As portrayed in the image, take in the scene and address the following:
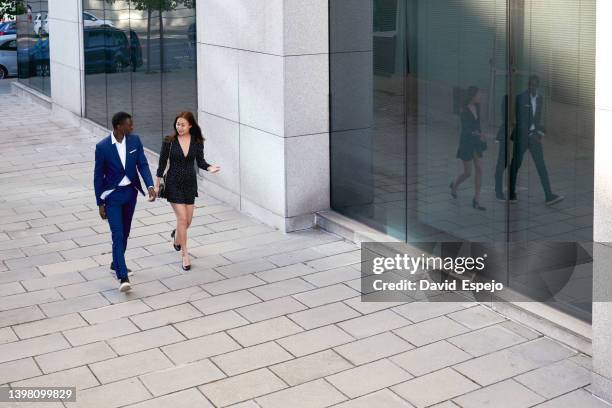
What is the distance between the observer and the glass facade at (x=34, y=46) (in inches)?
987

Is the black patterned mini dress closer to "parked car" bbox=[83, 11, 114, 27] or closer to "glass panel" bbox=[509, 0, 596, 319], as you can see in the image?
"glass panel" bbox=[509, 0, 596, 319]

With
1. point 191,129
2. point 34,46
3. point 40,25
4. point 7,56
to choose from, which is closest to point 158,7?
point 191,129

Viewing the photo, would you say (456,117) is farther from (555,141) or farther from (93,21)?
(93,21)

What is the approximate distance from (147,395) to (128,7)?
1179 cm

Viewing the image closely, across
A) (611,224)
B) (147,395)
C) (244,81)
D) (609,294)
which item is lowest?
(147,395)

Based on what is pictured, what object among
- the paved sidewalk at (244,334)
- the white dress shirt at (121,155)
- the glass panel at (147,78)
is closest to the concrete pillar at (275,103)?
the paved sidewalk at (244,334)

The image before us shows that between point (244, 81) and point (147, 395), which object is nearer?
point (147, 395)

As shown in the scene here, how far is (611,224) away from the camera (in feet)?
25.3

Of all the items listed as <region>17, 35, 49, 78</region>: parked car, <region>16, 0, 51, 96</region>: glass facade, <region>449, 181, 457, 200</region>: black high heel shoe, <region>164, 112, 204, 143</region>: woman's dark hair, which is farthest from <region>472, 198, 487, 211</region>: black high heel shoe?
<region>17, 35, 49, 78</region>: parked car

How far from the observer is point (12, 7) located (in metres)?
27.9

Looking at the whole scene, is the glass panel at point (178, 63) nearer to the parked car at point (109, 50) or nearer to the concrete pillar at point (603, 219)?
the parked car at point (109, 50)

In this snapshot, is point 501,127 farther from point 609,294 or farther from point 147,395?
point 147,395

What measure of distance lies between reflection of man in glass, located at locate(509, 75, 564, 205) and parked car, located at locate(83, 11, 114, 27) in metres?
11.9

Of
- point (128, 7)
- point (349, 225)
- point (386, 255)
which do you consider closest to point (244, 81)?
point (349, 225)
